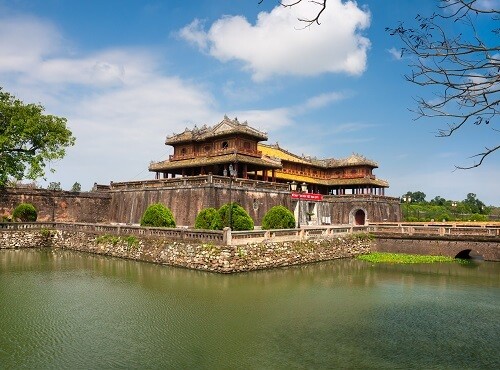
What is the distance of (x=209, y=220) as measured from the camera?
79.2 feet

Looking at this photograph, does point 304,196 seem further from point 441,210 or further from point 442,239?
point 441,210

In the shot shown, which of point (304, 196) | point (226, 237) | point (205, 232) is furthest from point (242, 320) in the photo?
point (304, 196)

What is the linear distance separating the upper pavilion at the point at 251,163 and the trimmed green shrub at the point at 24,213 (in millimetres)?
11626

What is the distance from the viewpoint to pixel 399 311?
549 inches

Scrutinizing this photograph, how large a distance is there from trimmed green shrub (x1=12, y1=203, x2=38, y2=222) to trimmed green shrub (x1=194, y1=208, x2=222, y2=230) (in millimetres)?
17040

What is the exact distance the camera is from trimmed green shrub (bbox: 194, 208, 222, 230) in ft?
76.6

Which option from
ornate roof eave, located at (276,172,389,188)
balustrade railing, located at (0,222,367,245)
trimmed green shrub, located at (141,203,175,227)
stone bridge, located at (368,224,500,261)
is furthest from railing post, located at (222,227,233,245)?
ornate roof eave, located at (276,172,389,188)

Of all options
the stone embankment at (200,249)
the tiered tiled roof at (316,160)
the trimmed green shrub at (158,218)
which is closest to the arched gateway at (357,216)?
the tiered tiled roof at (316,160)

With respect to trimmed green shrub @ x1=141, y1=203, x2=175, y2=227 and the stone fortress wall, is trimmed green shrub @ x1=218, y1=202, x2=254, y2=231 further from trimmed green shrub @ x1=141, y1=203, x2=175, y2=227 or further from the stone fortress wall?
the stone fortress wall

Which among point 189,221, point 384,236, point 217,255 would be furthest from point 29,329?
point 384,236

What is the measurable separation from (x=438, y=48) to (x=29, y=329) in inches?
456

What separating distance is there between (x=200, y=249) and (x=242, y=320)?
929 cm

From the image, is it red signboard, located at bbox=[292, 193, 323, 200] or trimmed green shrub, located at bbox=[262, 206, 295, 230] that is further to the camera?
red signboard, located at bbox=[292, 193, 323, 200]

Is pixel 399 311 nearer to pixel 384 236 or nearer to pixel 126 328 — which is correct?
pixel 126 328
